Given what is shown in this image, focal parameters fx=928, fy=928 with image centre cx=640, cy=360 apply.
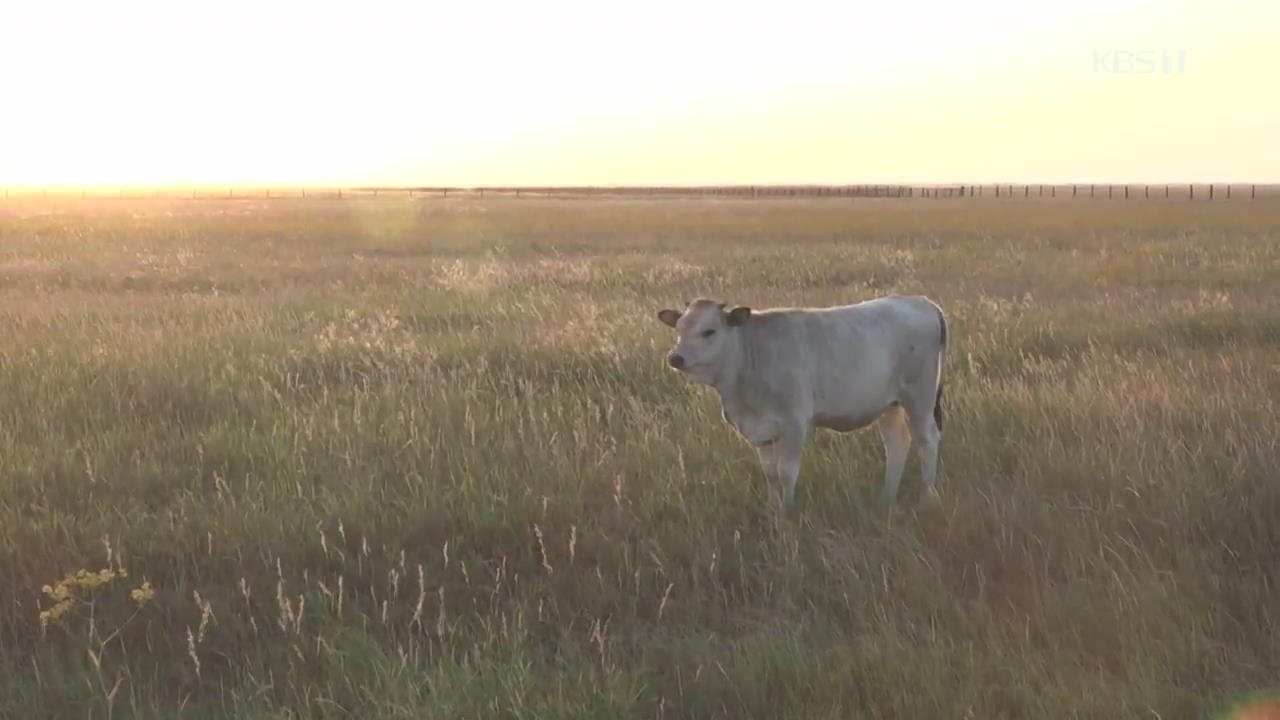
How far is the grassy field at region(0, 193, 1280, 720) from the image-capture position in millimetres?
3547

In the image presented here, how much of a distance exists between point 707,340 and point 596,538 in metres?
1.31

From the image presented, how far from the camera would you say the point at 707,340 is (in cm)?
533

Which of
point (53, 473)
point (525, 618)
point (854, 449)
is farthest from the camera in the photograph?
point (854, 449)

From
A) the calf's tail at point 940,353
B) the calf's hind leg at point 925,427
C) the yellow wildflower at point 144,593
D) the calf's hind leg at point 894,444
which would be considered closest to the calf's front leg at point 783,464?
the calf's hind leg at point 894,444

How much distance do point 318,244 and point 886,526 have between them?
28.4m

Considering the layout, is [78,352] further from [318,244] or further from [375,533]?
[318,244]

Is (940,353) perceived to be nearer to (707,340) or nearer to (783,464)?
(783,464)

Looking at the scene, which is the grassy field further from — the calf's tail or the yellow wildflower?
the calf's tail

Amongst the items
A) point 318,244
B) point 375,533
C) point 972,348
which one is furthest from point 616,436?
point 318,244

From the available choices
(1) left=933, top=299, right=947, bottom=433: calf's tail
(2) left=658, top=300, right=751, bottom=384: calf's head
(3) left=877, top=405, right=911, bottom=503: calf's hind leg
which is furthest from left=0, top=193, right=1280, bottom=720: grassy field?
(2) left=658, top=300, right=751, bottom=384: calf's head

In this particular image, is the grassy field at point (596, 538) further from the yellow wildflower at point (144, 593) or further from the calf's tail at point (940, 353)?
the calf's tail at point (940, 353)

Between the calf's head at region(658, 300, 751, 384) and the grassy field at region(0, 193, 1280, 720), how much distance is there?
65cm

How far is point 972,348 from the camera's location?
9828 millimetres

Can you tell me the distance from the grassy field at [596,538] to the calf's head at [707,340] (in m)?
0.65
